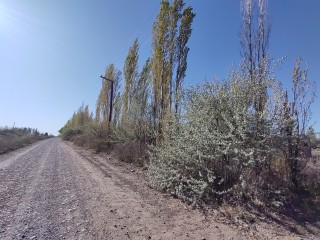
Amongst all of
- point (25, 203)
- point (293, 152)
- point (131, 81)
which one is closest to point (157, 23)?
point (131, 81)

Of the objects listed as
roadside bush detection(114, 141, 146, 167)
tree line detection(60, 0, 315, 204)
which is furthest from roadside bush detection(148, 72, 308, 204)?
roadside bush detection(114, 141, 146, 167)

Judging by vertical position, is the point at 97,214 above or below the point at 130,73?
below

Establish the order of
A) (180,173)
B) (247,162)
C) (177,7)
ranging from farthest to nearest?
(177,7)
(180,173)
(247,162)

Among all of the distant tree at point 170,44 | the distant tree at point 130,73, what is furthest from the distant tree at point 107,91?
the distant tree at point 170,44

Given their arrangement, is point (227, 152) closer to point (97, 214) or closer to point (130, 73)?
point (97, 214)

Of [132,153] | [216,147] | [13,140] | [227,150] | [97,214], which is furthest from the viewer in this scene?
[13,140]

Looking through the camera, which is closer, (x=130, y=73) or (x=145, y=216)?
(x=145, y=216)

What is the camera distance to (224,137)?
6188 mm

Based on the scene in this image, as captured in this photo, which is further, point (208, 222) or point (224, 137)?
point (224, 137)

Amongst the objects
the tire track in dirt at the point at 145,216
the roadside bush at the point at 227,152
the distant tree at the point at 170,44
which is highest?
the distant tree at the point at 170,44

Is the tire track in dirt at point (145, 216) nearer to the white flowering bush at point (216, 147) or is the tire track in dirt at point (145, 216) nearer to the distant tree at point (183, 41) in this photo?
the white flowering bush at point (216, 147)

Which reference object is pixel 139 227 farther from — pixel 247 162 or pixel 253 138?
pixel 253 138

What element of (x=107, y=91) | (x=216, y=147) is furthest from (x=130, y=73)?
(x=216, y=147)

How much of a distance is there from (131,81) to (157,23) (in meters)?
9.39
